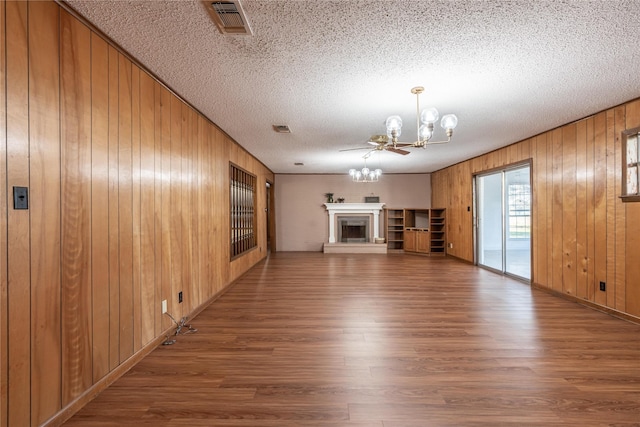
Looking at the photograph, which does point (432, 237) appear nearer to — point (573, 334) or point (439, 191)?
point (439, 191)

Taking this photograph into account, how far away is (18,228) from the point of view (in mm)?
1475

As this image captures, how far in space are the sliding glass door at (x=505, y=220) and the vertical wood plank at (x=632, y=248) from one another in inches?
Answer: 67.5

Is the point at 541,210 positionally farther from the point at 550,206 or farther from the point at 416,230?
the point at 416,230

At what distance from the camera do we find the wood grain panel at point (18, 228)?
1.43 m

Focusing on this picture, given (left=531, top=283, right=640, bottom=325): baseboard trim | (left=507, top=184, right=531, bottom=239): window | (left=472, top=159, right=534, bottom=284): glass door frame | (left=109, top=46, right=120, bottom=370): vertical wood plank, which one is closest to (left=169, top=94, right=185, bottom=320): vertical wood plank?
(left=109, top=46, right=120, bottom=370): vertical wood plank

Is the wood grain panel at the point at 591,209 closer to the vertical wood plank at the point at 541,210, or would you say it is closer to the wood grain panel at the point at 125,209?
the vertical wood plank at the point at 541,210

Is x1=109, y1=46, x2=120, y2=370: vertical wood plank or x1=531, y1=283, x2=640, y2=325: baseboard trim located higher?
x1=109, y1=46, x2=120, y2=370: vertical wood plank

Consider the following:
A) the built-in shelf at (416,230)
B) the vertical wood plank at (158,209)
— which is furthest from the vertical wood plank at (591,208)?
the vertical wood plank at (158,209)

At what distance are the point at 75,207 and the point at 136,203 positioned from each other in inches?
23.5

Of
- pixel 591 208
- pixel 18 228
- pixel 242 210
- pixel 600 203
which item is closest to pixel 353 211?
pixel 242 210

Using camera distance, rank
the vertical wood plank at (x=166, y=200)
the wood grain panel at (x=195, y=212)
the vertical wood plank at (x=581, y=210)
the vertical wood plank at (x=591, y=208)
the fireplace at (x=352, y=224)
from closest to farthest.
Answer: the vertical wood plank at (x=166, y=200) < the wood grain panel at (x=195, y=212) < the vertical wood plank at (x=591, y=208) < the vertical wood plank at (x=581, y=210) < the fireplace at (x=352, y=224)

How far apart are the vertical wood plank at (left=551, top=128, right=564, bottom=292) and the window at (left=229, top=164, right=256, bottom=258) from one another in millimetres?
4922

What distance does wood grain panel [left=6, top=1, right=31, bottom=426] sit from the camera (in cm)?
143

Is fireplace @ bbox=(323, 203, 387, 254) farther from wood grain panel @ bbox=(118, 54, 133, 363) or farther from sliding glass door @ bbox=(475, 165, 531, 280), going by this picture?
wood grain panel @ bbox=(118, 54, 133, 363)
